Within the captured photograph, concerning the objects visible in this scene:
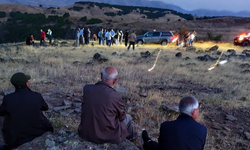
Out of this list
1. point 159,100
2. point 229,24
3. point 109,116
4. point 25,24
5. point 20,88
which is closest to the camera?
point 109,116

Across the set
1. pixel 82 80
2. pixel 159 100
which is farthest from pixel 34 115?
pixel 82 80

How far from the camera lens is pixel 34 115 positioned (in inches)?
119

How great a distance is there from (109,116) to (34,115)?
3.69ft

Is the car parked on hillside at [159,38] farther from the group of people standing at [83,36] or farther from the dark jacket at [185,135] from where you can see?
the dark jacket at [185,135]

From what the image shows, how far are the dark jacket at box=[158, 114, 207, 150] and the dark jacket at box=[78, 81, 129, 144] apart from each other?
78cm

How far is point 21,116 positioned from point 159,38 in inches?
774

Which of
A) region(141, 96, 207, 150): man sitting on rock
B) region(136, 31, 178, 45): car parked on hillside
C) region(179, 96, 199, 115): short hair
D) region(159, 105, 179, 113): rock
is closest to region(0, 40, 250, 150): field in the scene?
region(159, 105, 179, 113): rock

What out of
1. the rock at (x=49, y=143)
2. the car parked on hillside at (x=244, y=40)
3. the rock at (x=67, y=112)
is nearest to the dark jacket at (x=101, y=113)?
the rock at (x=49, y=143)

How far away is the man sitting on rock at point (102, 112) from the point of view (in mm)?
2742

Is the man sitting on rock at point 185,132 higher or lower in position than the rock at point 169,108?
higher

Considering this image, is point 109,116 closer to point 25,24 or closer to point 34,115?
point 34,115

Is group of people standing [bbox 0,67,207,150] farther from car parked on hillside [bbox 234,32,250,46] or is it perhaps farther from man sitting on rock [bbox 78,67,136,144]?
car parked on hillside [bbox 234,32,250,46]

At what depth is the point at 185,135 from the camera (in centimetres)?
234

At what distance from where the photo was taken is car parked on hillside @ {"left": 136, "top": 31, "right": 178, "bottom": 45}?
21.2 meters
